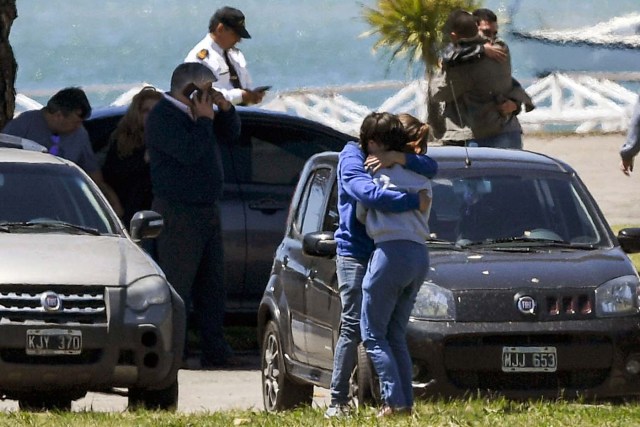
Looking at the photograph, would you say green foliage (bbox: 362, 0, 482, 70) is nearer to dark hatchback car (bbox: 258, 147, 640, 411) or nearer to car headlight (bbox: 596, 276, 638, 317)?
dark hatchback car (bbox: 258, 147, 640, 411)

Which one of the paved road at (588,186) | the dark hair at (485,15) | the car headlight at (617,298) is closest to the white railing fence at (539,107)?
the paved road at (588,186)

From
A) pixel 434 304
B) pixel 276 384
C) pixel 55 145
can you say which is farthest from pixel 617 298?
pixel 55 145

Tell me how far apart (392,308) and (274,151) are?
16.3 ft

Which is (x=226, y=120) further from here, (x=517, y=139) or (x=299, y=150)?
(x=517, y=139)

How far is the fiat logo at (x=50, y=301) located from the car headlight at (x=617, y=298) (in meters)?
2.87

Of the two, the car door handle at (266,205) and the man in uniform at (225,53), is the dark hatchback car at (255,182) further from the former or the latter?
the man in uniform at (225,53)

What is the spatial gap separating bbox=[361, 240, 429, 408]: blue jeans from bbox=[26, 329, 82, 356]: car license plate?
1820 millimetres

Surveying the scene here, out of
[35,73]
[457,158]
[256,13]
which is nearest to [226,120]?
[457,158]

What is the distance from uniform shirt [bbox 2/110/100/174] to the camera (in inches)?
536

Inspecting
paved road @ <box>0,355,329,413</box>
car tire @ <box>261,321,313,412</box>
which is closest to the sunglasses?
paved road @ <box>0,355,329,413</box>

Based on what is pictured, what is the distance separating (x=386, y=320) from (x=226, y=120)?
4.05 meters

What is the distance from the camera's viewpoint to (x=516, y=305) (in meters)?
10.1

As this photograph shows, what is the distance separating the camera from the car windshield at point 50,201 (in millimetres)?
11547

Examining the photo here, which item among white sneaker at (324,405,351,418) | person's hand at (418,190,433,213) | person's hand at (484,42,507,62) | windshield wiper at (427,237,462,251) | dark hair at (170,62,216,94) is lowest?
white sneaker at (324,405,351,418)
